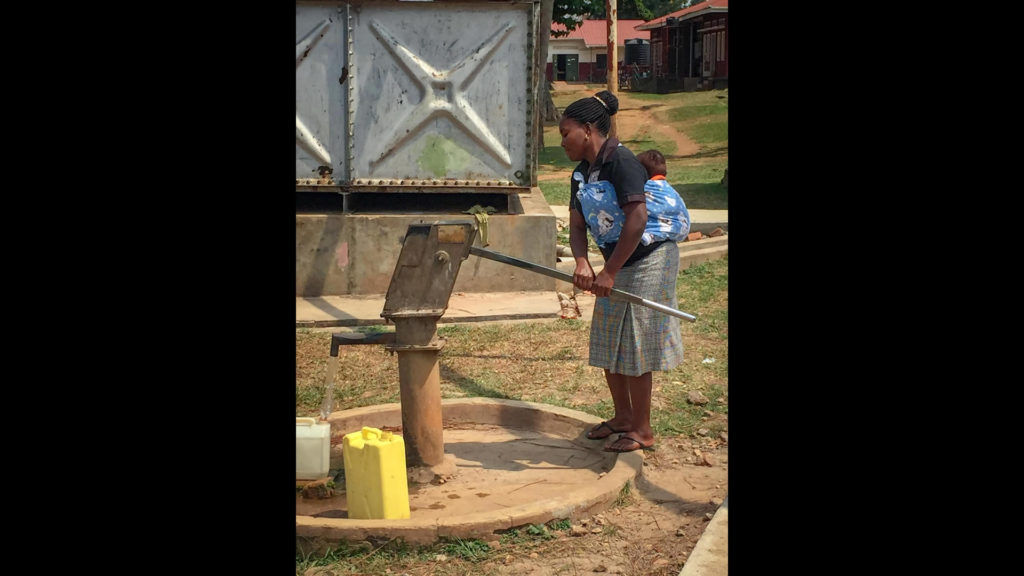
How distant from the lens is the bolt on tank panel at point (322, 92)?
8.26 meters

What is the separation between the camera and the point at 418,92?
841 cm

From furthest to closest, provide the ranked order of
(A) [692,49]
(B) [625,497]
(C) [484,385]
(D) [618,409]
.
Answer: (A) [692,49], (C) [484,385], (D) [618,409], (B) [625,497]

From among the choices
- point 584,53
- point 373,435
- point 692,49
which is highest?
point 584,53

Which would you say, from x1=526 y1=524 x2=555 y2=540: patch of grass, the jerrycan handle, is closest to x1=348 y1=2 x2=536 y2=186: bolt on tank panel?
the jerrycan handle

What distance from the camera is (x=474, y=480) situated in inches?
184

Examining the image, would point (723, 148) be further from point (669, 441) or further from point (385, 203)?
point (669, 441)

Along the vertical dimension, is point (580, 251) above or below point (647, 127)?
below

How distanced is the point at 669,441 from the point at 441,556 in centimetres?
189

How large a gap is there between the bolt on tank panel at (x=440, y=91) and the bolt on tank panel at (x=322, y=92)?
98mm

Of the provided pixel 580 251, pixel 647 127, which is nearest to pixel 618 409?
pixel 580 251

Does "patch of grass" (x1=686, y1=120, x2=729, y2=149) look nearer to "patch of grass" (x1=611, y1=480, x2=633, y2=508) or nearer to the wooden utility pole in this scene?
the wooden utility pole

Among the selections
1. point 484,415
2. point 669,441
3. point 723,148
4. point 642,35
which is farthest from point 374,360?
point 642,35

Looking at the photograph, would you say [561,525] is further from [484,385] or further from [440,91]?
[440,91]

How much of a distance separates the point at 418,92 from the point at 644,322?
4.28 m
